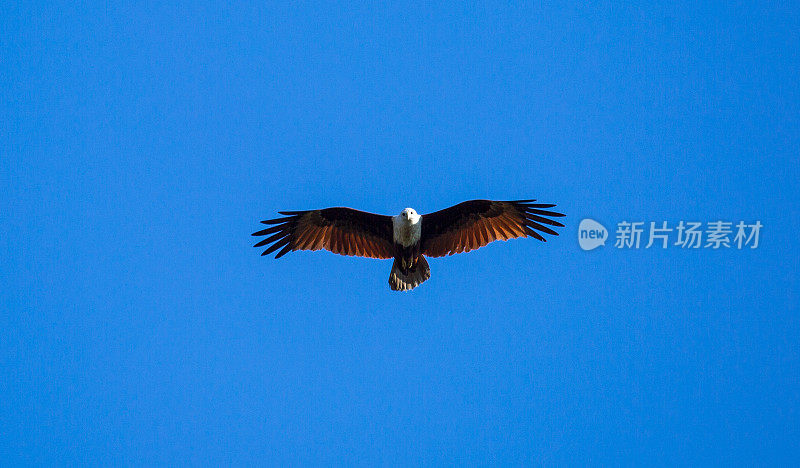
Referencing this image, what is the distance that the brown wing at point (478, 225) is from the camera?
20.3m

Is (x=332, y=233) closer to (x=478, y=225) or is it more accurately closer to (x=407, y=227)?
(x=407, y=227)

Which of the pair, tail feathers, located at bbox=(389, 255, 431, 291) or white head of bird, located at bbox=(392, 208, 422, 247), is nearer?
white head of bird, located at bbox=(392, 208, 422, 247)

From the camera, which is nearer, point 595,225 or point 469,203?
point 469,203

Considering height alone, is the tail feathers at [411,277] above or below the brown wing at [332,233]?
below

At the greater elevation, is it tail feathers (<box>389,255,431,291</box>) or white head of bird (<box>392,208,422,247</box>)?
white head of bird (<box>392,208,422,247</box>)

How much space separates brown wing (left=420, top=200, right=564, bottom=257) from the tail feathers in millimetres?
267

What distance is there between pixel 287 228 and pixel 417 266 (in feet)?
7.70

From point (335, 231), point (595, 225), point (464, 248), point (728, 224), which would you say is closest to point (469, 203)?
point (464, 248)

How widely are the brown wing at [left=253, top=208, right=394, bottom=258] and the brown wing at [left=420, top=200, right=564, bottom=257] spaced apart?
0.76 metres

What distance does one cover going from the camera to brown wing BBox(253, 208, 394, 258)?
20500 millimetres

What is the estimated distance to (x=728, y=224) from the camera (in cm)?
2356

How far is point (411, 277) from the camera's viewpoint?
20.5 m

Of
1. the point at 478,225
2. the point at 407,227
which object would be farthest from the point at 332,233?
the point at 478,225

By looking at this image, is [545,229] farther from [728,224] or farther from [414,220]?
[728,224]
